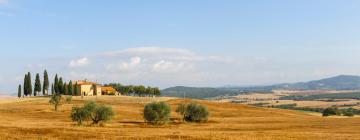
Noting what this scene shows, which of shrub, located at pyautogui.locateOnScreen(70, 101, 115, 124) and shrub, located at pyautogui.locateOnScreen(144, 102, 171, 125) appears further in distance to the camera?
shrub, located at pyautogui.locateOnScreen(144, 102, 171, 125)

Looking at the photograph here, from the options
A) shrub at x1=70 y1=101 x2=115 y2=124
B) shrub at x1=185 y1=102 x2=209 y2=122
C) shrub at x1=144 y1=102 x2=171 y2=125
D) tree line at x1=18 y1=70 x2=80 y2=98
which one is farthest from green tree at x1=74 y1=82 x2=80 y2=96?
shrub at x1=70 y1=101 x2=115 y2=124

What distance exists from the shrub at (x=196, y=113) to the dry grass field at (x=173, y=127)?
4666mm

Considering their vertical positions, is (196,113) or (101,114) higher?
(101,114)

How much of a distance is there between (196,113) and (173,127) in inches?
908

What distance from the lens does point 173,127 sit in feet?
287

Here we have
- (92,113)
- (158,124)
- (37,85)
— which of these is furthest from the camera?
(37,85)

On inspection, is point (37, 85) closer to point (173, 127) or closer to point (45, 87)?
point (45, 87)

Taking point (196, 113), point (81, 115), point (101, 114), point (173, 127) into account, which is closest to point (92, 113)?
point (101, 114)

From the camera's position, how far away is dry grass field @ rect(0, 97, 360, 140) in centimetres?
5634

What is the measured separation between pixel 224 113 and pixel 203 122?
3352cm

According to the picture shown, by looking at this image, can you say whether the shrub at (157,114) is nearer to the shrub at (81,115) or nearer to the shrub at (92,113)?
the shrub at (92,113)

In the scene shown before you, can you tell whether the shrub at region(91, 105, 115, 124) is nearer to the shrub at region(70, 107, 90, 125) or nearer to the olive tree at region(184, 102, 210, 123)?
the shrub at region(70, 107, 90, 125)

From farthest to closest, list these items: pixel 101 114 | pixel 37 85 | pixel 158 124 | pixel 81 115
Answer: pixel 37 85, pixel 158 124, pixel 101 114, pixel 81 115

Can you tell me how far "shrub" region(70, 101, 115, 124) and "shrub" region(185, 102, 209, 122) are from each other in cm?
2508
